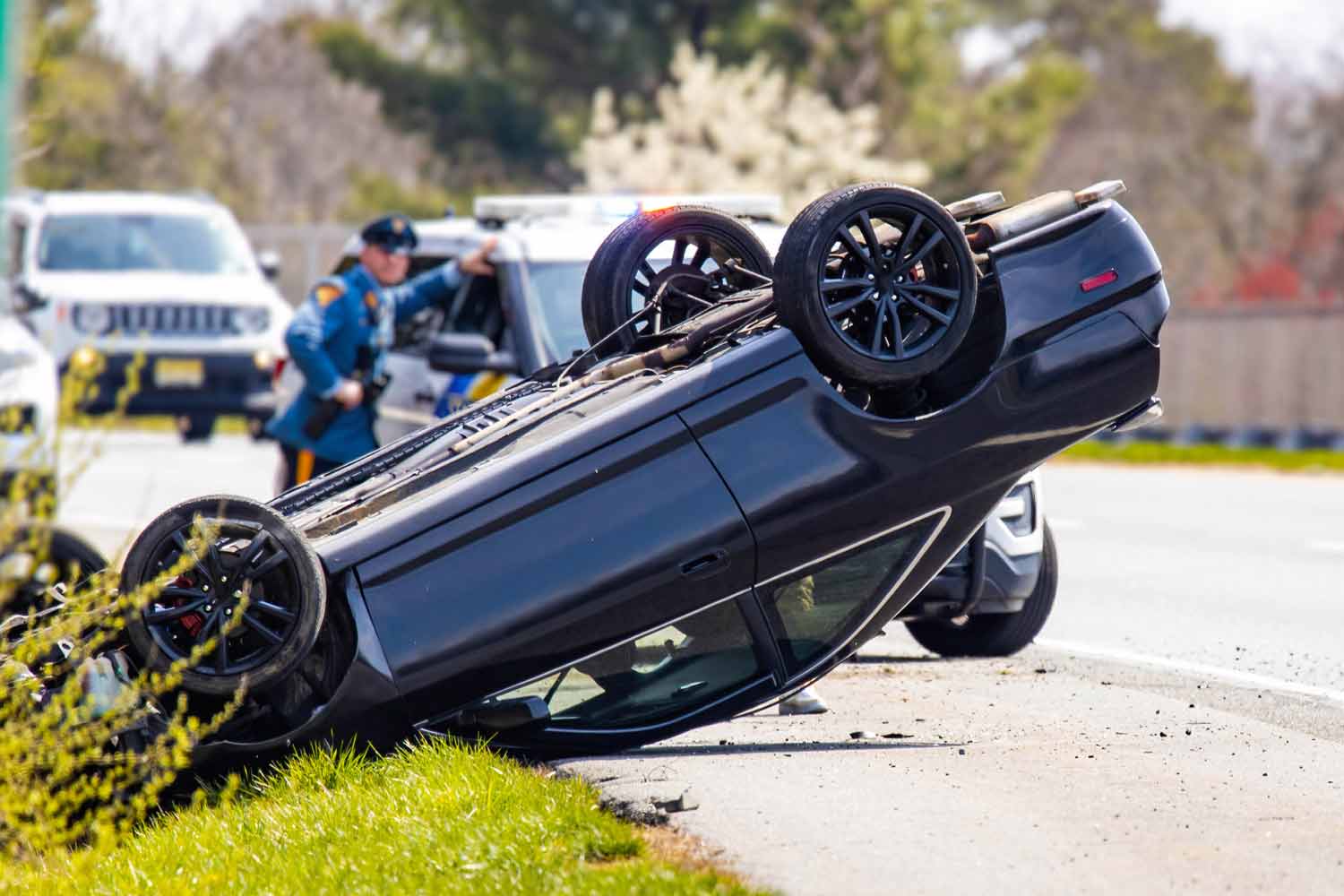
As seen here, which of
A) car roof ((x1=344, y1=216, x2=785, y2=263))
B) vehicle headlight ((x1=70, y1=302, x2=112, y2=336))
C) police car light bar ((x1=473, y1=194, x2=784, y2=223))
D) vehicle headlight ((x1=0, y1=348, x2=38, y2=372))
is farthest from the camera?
vehicle headlight ((x1=70, y1=302, x2=112, y2=336))

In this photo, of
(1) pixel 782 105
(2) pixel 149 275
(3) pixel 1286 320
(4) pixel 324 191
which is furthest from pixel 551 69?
(2) pixel 149 275

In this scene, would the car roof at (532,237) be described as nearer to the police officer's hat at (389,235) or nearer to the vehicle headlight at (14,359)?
the police officer's hat at (389,235)

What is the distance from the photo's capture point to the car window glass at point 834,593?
238 inches

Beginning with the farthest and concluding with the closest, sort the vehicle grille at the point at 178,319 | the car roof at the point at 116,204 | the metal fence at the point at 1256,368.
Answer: the metal fence at the point at 1256,368, the car roof at the point at 116,204, the vehicle grille at the point at 178,319

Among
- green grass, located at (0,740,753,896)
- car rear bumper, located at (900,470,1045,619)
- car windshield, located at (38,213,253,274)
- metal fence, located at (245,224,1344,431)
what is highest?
green grass, located at (0,740,753,896)

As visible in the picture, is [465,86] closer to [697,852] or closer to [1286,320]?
[1286,320]

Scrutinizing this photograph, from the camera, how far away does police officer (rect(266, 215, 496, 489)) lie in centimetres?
973

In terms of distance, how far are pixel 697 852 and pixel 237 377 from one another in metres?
14.7

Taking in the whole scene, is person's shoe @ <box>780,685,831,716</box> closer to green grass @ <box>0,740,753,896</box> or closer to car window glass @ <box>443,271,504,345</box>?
green grass @ <box>0,740,753,896</box>

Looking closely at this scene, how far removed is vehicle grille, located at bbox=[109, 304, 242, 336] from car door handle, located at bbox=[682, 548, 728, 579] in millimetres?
13732

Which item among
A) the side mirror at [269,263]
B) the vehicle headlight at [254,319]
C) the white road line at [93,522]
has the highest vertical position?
the side mirror at [269,263]

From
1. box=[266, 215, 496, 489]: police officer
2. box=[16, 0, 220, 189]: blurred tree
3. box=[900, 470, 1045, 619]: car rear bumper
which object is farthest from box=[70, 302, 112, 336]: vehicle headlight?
box=[16, 0, 220, 189]: blurred tree

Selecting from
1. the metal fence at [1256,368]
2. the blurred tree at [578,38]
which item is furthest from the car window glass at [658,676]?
the blurred tree at [578,38]

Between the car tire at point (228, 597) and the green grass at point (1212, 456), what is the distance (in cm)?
1730
